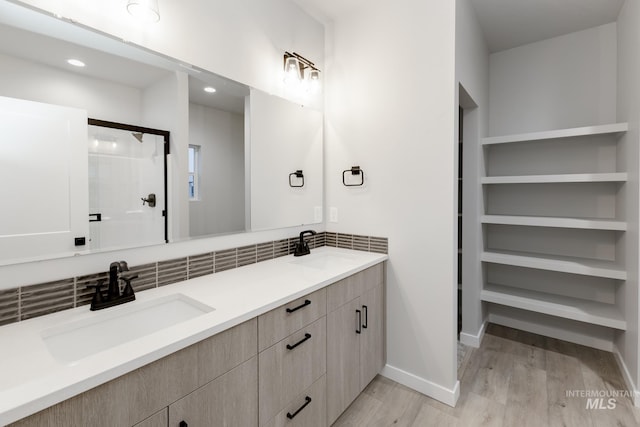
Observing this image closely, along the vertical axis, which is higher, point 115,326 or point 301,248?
point 301,248

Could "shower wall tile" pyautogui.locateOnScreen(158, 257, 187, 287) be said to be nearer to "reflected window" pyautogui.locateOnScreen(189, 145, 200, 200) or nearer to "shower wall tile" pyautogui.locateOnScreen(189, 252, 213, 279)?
"shower wall tile" pyautogui.locateOnScreen(189, 252, 213, 279)

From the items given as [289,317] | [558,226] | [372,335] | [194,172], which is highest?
[194,172]

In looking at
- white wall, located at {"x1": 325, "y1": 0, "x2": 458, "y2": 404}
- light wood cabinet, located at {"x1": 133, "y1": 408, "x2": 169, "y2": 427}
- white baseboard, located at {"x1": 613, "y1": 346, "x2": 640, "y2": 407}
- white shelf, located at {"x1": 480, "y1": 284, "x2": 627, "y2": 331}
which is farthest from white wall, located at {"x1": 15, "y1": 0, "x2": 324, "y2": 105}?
white baseboard, located at {"x1": 613, "y1": 346, "x2": 640, "y2": 407}

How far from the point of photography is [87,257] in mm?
1202

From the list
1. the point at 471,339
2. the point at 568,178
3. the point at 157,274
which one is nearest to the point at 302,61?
the point at 157,274

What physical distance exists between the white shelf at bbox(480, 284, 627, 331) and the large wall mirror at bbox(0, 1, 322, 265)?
2.18 metres

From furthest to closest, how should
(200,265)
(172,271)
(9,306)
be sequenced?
(200,265) < (172,271) < (9,306)

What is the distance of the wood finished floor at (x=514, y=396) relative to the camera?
1738 mm

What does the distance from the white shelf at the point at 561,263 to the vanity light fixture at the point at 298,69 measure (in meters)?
2.10

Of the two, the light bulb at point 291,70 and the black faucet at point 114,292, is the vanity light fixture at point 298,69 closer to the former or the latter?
the light bulb at point 291,70

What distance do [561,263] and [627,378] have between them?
0.82 meters

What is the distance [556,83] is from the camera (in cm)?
272

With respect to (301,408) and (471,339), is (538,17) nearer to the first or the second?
(471,339)

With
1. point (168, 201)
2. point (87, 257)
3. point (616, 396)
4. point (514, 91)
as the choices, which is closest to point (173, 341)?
point (87, 257)
